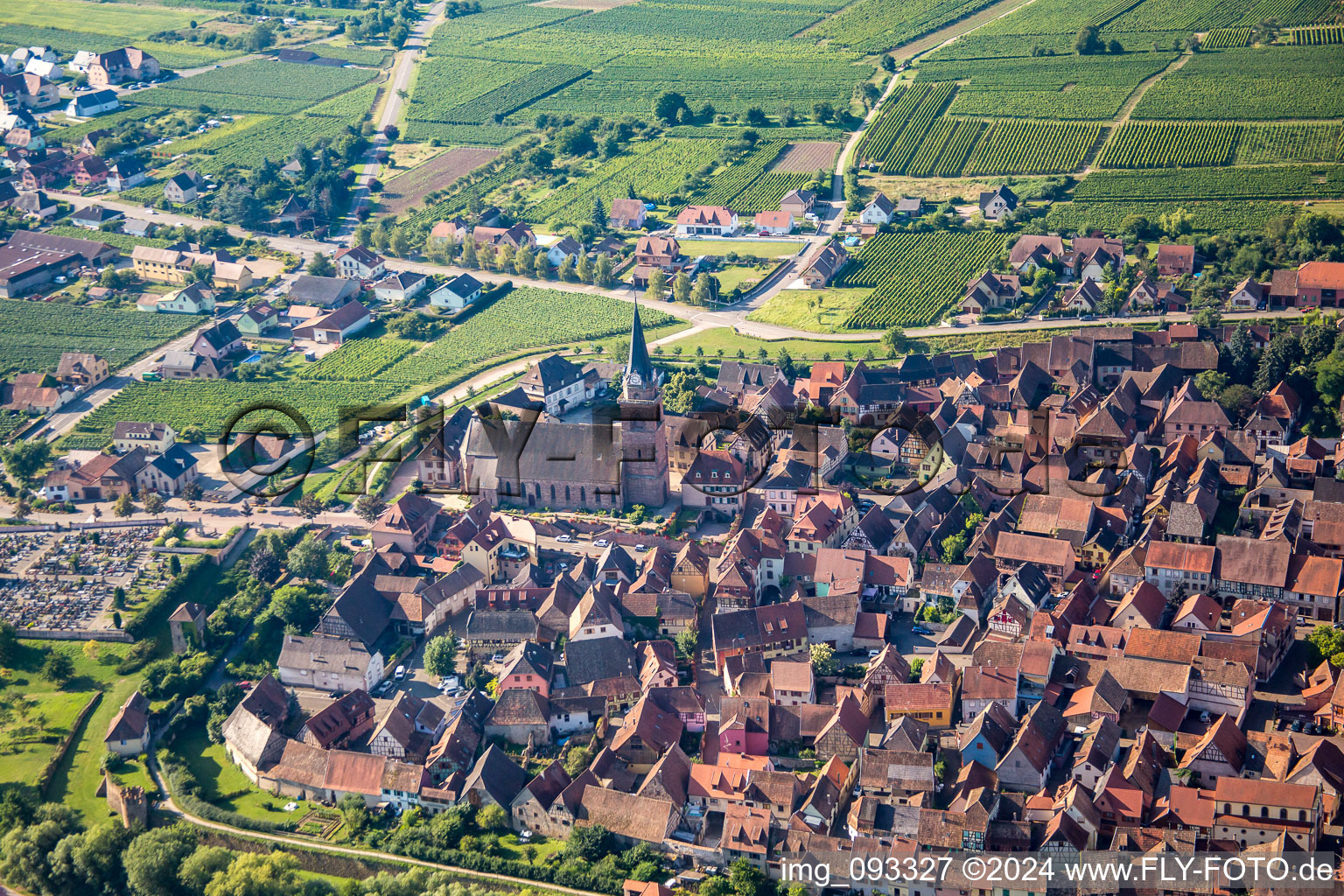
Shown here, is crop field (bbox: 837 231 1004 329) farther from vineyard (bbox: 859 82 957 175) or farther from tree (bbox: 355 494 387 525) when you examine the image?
tree (bbox: 355 494 387 525)

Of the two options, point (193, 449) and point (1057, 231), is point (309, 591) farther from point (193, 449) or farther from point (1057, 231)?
point (1057, 231)

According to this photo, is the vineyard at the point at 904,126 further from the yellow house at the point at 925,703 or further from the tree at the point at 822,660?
the yellow house at the point at 925,703

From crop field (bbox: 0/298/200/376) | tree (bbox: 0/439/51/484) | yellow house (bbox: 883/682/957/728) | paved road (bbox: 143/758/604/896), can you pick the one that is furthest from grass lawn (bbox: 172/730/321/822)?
crop field (bbox: 0/298/200/376)

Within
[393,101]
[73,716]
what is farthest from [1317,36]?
[73,716]

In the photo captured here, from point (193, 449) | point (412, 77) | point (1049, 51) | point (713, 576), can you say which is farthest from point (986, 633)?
→ point (412, 77)

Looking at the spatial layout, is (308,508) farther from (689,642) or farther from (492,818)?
(492,818)
